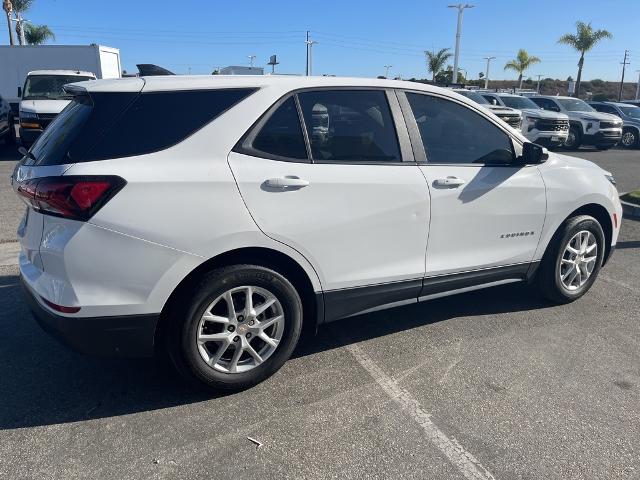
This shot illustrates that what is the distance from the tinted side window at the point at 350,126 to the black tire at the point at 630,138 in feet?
69.6

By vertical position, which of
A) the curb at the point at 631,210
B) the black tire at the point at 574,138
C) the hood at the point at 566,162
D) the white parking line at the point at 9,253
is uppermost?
the hood at the point at 566,162

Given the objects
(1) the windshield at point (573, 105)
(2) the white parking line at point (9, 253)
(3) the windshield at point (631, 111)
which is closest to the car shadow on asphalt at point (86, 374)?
(2) the white parking line at point (9, 253)

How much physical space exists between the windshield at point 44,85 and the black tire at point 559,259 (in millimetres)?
12941

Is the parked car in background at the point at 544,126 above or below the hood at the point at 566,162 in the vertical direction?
below

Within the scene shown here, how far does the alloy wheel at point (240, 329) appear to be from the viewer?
10.0 ft

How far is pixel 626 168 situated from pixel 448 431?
14456 millimetres

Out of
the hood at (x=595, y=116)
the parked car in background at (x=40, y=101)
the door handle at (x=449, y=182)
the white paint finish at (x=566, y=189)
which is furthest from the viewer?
the hood at (x=595, y=116)

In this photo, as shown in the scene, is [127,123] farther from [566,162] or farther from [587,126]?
[587,126]

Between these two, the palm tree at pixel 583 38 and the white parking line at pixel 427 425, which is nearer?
the white parking line at pixel 427 425

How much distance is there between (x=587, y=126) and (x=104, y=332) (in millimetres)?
19834

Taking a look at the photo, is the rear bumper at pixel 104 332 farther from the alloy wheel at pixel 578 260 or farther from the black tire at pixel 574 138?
the black tire at pixel 574 138

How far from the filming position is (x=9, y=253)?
18.6 feet

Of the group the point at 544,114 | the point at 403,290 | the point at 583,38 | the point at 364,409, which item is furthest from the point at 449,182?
the point at 583,38

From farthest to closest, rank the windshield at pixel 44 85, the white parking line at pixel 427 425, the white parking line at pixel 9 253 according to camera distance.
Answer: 1. the windshield at pixel 44 85
2. the white parking line at pixel 9 253
3. the white parking line at pixel 427 425
